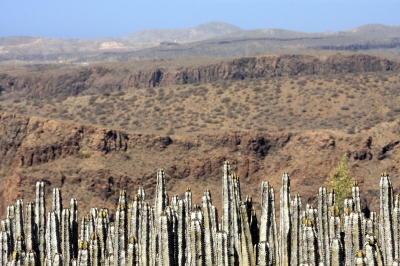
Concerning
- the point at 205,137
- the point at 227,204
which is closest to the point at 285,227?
the point at 227,204

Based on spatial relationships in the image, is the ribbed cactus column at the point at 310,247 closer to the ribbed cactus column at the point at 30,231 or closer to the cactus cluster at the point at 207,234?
the cactus cluster at the point at 207,234

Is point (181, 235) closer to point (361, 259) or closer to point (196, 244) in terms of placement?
point (196, 244)

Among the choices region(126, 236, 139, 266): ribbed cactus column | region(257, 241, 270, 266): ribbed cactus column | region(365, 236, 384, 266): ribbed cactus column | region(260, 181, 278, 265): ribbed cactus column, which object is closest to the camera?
region(365, 236, 384, 266): ribbed cactus column

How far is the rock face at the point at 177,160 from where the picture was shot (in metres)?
48.5

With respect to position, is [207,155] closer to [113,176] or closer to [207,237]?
[113,176]

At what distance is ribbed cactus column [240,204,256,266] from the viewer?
16125 mm

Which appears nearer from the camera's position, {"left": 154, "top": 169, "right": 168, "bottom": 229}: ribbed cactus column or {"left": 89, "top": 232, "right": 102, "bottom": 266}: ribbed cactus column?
{"left": 89, "top": 232, "right": 102, "bottom": 266}: ribbed cactus column

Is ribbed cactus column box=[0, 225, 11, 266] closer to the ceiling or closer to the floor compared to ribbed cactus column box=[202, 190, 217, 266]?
closer to the floor

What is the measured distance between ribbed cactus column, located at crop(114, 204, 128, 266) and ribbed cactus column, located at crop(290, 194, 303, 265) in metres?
4.26

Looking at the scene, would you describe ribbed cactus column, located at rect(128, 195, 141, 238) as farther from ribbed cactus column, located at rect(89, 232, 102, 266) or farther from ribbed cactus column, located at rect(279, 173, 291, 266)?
ribbed cactus column, located at rect(279, 173, 291, 266)

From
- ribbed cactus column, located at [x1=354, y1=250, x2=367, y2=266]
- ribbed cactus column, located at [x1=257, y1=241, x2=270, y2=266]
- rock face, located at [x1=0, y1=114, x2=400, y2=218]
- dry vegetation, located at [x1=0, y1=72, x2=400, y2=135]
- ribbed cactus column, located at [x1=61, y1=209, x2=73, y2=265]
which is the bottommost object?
rock face, located at [x1=0, y1=114, x2=400, y2=218]

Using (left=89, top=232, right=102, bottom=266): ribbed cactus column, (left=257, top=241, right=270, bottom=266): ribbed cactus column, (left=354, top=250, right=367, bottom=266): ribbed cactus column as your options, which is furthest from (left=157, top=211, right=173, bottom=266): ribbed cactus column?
(left=354, top=250, right=367, bottom=266): ribbed cactus column

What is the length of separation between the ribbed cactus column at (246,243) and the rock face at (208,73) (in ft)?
294

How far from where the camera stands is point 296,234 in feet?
53.7
